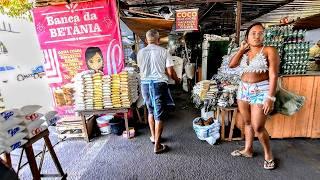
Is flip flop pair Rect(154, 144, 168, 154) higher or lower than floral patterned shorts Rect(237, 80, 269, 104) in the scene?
lower

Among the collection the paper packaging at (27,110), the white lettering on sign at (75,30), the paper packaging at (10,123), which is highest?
the white lettering on sign at (75,30)

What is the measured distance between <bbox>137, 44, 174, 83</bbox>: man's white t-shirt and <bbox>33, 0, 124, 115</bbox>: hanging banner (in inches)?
45.1

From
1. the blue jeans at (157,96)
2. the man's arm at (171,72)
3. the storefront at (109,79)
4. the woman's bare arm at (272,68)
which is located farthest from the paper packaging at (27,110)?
the woman's bare arm at (272,68)

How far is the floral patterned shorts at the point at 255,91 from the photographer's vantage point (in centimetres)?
279

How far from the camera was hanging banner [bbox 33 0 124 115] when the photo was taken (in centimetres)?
430

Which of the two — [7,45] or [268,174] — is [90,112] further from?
[268,174]

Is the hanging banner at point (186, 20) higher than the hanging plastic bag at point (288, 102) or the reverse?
higher

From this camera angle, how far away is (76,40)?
175 inches

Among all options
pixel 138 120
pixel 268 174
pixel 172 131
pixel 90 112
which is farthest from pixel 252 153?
pixel 90 112

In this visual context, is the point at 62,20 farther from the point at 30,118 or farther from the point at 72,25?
the point at 30,118

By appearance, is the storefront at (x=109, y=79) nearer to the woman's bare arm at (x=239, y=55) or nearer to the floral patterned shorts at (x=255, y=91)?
the woman's bare arm at (x=239, y=55)

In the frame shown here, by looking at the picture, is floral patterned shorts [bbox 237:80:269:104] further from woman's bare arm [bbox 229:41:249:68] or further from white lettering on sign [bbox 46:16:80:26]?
white lettering on sign [bbox 46:16:80:26]

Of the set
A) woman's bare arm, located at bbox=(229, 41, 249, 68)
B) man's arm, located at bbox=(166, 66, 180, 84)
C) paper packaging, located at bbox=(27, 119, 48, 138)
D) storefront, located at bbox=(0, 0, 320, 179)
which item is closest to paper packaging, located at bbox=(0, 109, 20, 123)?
paper packaging, located at bbox=(27, 119, 48, 138)

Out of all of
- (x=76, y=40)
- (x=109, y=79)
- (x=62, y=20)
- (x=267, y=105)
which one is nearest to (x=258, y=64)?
(x=267, y=105)
